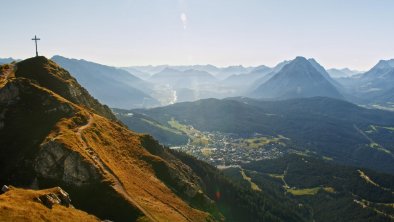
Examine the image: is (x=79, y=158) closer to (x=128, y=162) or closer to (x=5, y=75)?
(x=128, y=162)

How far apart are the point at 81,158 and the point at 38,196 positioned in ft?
80.4

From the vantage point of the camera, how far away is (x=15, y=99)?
126625 mm

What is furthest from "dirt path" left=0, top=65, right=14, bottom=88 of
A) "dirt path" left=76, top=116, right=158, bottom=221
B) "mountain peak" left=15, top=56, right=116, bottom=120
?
"dirt path" left=76, top=116, right=158, bottom=221

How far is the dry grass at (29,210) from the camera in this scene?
61844 mm

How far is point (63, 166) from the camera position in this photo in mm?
96938

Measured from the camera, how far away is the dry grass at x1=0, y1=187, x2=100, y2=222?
203 feet

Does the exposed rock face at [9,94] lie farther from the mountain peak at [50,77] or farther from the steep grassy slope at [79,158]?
the mountain peak at [50,77]

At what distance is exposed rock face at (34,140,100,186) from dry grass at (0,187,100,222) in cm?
1544

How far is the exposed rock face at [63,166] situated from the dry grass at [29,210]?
1544cm

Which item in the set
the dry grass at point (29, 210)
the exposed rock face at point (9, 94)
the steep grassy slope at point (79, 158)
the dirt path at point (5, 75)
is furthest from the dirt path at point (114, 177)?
the dirt path at point (5, 75)

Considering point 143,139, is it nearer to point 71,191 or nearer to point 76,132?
point 76,132

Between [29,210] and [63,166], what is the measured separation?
31.4 m

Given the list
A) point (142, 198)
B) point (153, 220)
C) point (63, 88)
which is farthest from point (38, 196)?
point (63, 88)

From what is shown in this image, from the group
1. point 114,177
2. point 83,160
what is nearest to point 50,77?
point 83,160
